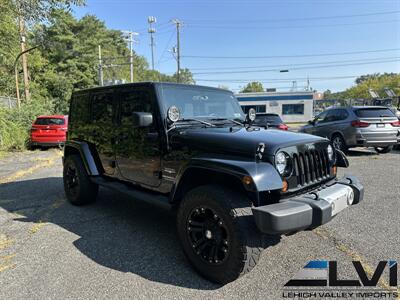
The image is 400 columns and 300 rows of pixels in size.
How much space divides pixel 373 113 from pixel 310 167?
8269 mm

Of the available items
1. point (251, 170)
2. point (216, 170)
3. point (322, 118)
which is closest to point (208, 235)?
point (216, 170)

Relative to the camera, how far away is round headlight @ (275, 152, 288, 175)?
2860 millimetres

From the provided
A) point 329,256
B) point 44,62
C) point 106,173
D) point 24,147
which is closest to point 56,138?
point 24,147

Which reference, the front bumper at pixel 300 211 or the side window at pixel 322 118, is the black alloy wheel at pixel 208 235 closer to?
the front bumper at pixel 300 211

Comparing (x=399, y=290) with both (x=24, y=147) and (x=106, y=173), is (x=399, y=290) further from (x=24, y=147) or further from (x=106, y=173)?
(x=24, y=147)

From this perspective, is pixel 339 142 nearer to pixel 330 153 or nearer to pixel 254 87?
pixel 330 153

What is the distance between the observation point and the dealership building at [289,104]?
39.3 meters

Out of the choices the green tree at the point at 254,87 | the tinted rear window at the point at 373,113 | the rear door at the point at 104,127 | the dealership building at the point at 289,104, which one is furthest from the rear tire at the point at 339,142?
the green tree at the point at 254,87

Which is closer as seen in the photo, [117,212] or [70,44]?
[117,212]

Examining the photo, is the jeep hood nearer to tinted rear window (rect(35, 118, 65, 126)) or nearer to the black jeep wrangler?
the black jeep wrangler

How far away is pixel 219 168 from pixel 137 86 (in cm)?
186

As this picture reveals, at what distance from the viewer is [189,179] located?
336 centimetres

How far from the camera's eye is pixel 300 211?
8.48ft

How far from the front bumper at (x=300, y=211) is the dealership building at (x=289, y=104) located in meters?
37.1
